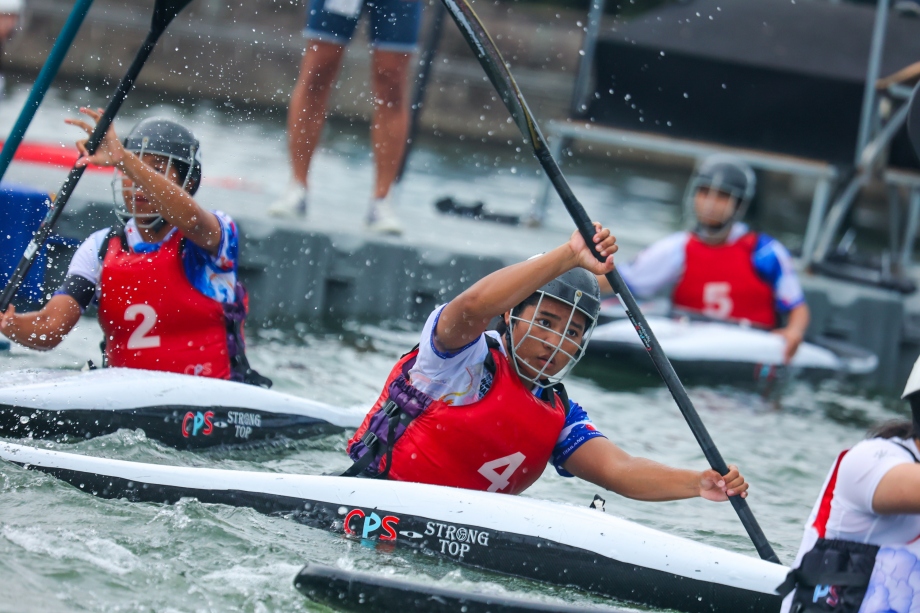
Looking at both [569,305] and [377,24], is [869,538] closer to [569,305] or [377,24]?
[569,305]

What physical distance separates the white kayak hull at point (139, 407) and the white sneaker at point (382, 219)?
304cm

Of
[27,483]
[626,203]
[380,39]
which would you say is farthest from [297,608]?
[626,203]

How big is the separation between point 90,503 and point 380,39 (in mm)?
4099

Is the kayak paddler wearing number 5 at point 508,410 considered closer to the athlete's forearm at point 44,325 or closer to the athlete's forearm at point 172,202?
the athlete's forearm at point 172,202

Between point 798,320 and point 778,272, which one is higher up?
point 778,272

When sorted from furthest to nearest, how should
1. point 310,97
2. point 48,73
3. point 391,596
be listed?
point 310,97
point 48,73
point 391,596

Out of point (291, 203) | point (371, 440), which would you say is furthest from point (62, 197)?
point (291, 203)

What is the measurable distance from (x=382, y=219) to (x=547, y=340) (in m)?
4.36

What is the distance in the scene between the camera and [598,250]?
3.59 metres

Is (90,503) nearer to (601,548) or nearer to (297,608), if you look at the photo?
(297,608)

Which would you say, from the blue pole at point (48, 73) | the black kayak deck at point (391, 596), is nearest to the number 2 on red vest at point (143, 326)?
the blue pole at point (48, 73)

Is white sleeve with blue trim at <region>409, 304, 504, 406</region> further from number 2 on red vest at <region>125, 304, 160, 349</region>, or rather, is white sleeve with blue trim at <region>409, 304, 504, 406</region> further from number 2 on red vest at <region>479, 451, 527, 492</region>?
number 2 on red vest at <region>125, 304, 160, 349</region>

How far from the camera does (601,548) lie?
3691 mm

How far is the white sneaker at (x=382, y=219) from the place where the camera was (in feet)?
25.9
